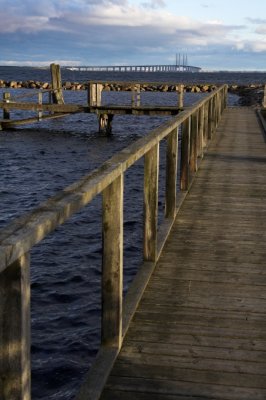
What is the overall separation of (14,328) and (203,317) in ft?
7.46

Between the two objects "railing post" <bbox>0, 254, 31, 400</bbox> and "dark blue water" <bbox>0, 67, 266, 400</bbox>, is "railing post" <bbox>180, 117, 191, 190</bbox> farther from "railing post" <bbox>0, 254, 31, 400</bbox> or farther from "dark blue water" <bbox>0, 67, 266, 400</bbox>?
"railing post" <bbox>0, 254, 31, 400</bbox>

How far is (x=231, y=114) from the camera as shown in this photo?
23.3 m

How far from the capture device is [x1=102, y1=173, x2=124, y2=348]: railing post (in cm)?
320

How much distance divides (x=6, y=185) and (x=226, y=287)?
12980mm

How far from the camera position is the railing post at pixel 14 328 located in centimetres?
176

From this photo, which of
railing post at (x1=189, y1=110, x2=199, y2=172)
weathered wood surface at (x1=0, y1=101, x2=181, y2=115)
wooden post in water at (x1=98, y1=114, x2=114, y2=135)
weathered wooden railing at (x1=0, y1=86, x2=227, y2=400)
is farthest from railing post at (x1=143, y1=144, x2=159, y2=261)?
A: wooden post in water at (x1=98, y1=114, x2=114, y2=135)

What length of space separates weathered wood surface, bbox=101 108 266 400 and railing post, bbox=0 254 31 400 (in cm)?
111

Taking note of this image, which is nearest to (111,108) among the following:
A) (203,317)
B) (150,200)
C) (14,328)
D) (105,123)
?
(105,123)

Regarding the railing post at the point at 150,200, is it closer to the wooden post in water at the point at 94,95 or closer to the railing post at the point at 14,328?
the railing post at the point at 14,328

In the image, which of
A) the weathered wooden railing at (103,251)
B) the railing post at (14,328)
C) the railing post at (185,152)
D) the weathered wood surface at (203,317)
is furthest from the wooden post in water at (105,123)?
the railing post at (14,328)

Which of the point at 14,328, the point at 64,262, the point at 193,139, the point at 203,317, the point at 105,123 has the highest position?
the point at 14,328

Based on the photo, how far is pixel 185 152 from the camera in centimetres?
750

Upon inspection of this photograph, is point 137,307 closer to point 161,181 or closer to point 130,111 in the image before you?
point 161,181

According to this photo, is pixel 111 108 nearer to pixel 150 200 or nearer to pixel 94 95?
pixel 94 95
